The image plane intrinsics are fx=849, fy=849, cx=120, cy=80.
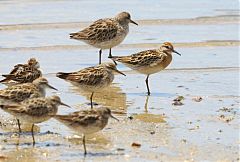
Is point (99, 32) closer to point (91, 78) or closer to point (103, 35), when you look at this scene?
point (103, 35)

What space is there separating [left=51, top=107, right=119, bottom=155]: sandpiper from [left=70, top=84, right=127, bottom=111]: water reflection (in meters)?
2.40

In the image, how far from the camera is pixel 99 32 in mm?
17359

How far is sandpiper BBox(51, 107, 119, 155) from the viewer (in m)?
10.7

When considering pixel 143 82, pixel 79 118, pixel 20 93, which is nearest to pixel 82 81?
pixel 20 93

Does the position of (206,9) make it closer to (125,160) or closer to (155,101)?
(155,101)

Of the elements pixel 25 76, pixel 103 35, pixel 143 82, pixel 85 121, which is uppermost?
pixel 85 121

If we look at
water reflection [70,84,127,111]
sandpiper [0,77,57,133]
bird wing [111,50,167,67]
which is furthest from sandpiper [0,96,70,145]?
bird wing [111,50,167,67]

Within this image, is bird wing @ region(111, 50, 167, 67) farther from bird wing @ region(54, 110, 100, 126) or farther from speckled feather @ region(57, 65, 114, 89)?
bird wing @ region(54, 110, 100, 126)

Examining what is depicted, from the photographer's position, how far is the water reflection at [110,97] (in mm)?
13617

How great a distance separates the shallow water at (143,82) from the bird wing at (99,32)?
0.42 m

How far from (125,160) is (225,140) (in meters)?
1.69

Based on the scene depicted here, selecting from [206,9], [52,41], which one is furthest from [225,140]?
[206,9]

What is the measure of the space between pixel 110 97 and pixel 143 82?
1298 mm

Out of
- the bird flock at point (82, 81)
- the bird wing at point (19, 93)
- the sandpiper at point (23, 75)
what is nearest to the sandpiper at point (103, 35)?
the bird flock at point (82, 81)
